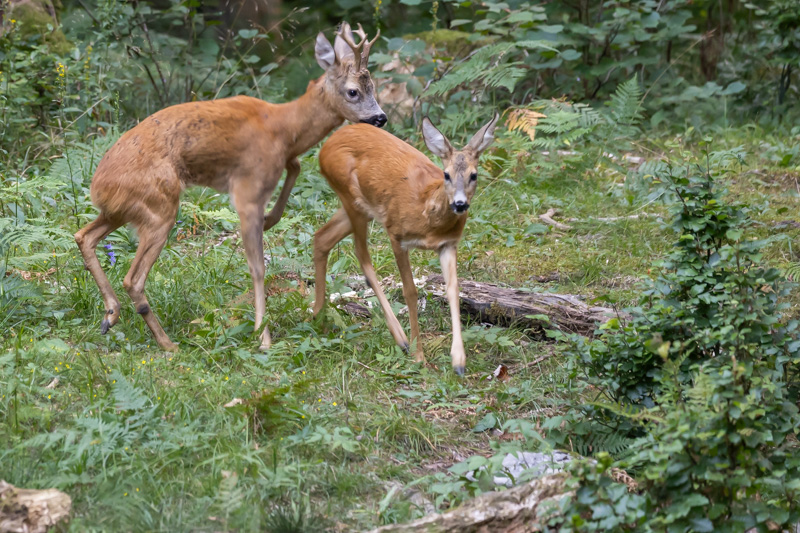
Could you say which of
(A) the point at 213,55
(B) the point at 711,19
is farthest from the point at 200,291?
(B) the point at 711,19

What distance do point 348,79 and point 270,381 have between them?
2103 millimetres

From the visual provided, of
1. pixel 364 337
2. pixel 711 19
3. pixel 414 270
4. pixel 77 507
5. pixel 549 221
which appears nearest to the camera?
pixel 77 507

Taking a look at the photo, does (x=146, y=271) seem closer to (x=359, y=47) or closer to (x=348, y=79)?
(x=348, y=79)

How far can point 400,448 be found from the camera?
13.7 feet

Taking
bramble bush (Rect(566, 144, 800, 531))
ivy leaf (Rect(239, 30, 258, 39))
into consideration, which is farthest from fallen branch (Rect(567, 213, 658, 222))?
ivy leaf (Rect(239, 30, 258, 39))

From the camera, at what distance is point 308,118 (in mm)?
5656

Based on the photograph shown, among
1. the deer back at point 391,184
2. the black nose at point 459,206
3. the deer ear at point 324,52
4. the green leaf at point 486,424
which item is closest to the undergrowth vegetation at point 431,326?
the green leaf at point 486,424

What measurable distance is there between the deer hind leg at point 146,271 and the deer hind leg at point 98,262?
4.6 inches

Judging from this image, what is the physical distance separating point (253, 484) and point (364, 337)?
201 centimetres

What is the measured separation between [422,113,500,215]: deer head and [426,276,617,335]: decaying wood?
32.8 inches

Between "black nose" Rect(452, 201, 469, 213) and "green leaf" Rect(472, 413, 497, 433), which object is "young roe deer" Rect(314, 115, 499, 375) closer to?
"black nose" Rect(452, 201, 469, 213)

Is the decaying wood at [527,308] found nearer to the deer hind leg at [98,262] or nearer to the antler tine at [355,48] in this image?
the antler tine at [355,48]

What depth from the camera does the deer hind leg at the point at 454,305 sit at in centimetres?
512

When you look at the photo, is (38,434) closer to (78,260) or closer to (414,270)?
(78,260)
